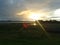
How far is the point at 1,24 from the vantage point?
48031 millimetres

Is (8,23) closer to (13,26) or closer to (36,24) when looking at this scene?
(13,26)

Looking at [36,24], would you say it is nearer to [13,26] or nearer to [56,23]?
[56,23]

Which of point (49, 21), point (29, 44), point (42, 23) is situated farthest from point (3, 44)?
point (49, 21)

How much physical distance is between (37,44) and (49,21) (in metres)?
26.9

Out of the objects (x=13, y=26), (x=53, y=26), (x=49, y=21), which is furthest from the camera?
Result: (x=13, y=26)

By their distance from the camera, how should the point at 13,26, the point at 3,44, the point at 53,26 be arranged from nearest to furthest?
the point at 3,44, the point at 53,26, the point at 13,26

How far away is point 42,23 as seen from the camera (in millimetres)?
42719

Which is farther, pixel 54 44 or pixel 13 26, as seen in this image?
pixel 13 26

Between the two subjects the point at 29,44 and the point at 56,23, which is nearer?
the point at 29,44

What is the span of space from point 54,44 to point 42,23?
937 inches

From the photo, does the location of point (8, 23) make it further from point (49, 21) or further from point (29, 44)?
point (29, 44)

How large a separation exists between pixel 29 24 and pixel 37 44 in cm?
2858

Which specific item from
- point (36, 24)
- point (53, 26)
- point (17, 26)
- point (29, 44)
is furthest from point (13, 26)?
point (29, 44)

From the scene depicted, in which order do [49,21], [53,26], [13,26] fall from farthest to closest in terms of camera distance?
[13,26], [49,21], [53,26]
